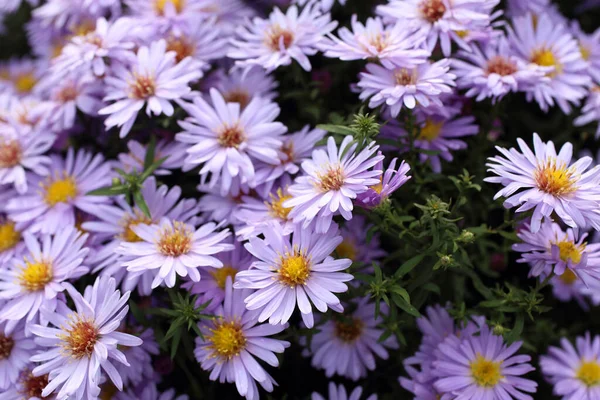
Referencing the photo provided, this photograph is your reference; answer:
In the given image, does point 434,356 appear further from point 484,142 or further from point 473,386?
point 484,142

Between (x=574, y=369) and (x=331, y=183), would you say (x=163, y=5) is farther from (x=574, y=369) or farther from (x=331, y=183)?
Answer: (x=574, y=369)

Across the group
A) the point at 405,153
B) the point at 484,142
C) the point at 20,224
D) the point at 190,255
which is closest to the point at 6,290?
the point at 20,224

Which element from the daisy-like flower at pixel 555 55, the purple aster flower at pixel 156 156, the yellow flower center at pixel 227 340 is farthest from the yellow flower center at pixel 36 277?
the daisy-like flower at pixel 555 55

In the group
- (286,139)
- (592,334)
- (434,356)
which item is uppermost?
(286,139)

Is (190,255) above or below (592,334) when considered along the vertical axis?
above

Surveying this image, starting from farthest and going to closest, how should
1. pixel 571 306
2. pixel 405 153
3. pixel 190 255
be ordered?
pixel 571 306, pixel 405 153, pixel 190 255

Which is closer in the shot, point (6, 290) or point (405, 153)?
point (6, 290)

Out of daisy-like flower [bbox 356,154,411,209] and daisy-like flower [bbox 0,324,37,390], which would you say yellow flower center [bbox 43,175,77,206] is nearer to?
daisy-like flower [bbox 0,324,37,390]

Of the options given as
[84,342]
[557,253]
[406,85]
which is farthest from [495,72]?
[84,342]
